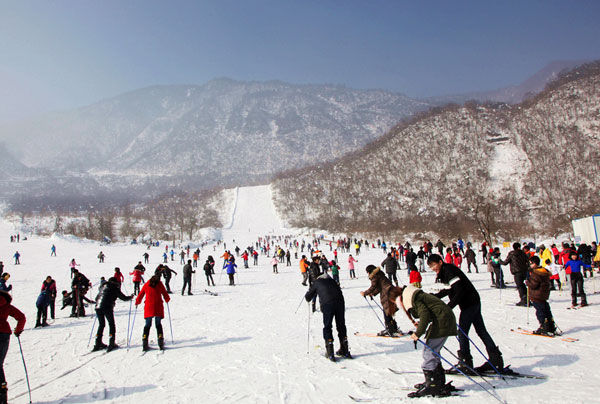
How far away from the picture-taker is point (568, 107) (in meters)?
64.1

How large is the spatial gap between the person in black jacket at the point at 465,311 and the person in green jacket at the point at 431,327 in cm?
70

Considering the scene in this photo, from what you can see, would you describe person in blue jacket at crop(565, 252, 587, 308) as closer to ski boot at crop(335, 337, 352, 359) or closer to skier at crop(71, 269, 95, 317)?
ski boot at crop(335, 337, 352, 359)

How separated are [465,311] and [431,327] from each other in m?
1.14

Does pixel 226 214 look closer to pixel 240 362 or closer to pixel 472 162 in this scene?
pixel 472 162

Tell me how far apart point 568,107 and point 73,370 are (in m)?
83.0

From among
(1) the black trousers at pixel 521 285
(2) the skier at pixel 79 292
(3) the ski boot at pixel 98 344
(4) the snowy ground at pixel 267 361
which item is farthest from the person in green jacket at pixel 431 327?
(2) the skier at pixel 79 292

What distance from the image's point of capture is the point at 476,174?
6322 cm

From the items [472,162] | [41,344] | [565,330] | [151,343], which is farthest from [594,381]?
[472,162]

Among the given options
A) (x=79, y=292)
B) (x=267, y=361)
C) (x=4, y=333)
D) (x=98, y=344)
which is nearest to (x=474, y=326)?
(x=267, y=361)

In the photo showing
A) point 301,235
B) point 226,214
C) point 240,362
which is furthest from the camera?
point 226,214

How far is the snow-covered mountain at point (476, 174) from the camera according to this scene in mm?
49812

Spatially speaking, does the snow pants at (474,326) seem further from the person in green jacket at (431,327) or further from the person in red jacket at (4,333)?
the person in red jacket at (4,333)

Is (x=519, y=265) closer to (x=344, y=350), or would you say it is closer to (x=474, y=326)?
(x=474, y=326)

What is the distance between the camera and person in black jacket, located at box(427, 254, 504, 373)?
4648 mm
